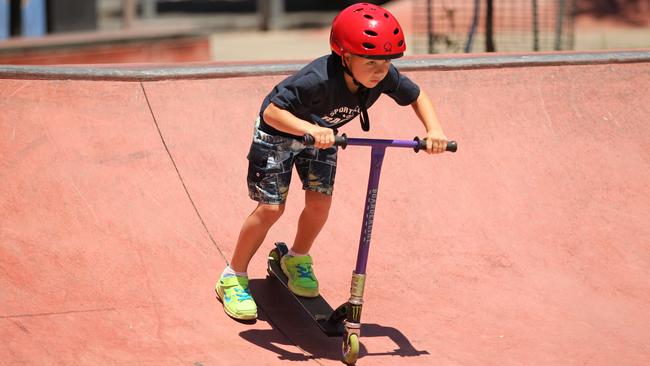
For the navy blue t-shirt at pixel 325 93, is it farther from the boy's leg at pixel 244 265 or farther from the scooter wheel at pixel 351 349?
the scooter wheel at pixel 351 349

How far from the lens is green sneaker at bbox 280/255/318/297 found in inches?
189

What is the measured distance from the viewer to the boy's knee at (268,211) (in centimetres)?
449

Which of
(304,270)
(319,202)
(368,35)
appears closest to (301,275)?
(304,270)

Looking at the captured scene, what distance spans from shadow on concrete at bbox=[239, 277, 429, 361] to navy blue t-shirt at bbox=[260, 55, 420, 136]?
96 centimetres

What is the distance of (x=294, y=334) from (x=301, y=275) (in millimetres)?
349

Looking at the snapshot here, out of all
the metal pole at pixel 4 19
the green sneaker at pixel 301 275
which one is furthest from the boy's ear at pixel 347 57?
the metal pole at pixel 4 19

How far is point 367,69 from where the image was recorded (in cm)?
418

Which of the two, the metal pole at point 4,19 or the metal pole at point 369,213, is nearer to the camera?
the metal pole at point 369,213

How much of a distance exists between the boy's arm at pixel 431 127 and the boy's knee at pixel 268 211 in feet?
2.63

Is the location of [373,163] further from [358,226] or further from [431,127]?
[358,226]

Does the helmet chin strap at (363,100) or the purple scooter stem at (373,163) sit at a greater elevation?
the helmet chin strap at (363,100)

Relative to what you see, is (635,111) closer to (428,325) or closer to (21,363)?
(428,325)

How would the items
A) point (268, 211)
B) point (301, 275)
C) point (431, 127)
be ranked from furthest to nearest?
point (301, 275) → point (268, 211) → point (431, 127)

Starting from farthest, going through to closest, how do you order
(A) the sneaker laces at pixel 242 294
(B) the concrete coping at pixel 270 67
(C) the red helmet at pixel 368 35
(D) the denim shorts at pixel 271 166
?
1. (B) the concrete coping at pixel 270 67
2. (A) the sneaker laces at pixel 242 294
3. (D) the denim shorts at pixel 271 166
4. (C) the red helmet at pixel 368 35
